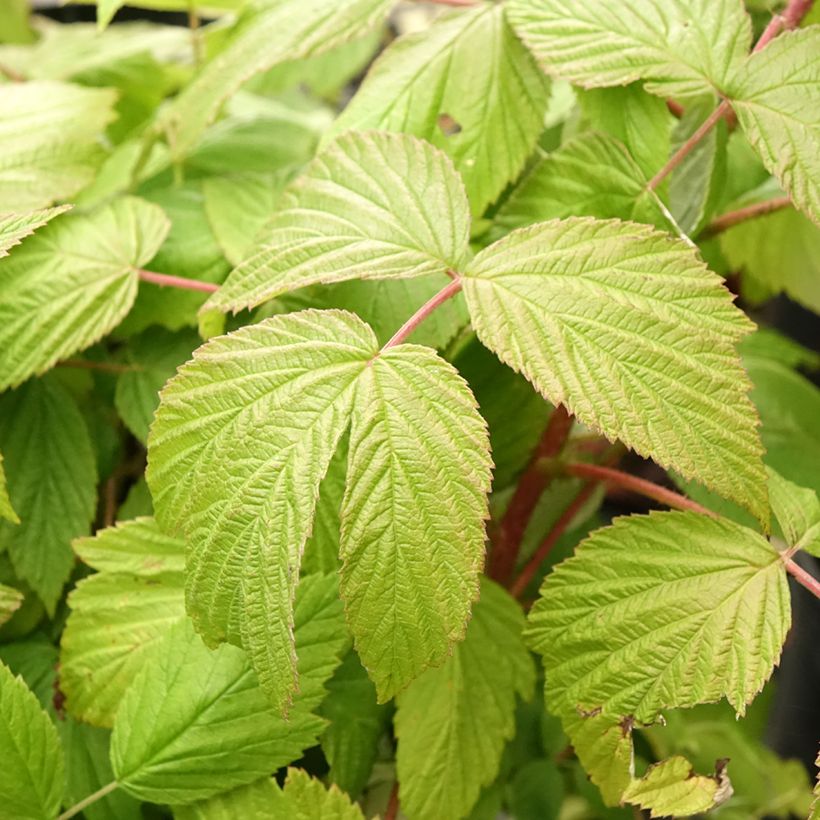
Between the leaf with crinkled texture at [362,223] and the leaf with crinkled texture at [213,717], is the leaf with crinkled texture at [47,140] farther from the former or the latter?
the leaf with crinkled texture at [213,717]

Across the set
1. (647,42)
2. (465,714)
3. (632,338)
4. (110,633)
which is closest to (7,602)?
(110,633)

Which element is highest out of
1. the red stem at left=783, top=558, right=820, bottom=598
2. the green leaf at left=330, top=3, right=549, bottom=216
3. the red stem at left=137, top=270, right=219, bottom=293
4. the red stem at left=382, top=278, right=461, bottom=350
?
the green leaf at left=330, top=3, right=549, bottom=216

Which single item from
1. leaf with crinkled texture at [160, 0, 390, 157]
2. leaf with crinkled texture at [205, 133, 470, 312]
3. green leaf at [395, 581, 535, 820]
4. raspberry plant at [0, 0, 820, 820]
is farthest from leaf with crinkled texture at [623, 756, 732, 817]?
leaf with crinkled texture at [160, 0, 390, 157]

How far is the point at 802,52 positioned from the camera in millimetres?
556

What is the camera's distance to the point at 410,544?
1.53 feet

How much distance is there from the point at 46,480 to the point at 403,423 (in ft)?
1.22

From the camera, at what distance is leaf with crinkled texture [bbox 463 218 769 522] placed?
0.48 metres

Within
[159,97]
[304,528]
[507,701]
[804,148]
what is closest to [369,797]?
[507,701]

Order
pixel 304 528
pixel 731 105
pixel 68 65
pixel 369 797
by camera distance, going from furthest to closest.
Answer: pixel 68 65 → pixel 369 797 → pixel 731 105 → pixel 304 528

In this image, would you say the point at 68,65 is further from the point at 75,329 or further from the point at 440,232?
the point at 440,232

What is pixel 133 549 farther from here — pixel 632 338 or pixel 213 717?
pixel 632 338

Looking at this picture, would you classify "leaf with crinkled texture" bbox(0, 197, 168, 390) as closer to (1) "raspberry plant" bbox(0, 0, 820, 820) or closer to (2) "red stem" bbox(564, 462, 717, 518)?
(1) "raspberry plant" bbox(0, 0, 820, 820)

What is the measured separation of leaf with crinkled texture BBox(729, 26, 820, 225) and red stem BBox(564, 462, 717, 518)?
195mm

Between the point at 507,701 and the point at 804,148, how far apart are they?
43cm
